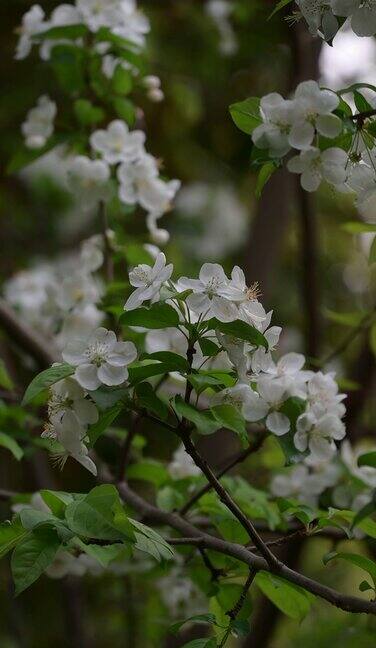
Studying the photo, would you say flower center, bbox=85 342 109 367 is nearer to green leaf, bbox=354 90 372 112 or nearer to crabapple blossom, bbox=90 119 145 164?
green leaf, bbox=354 90 372 112

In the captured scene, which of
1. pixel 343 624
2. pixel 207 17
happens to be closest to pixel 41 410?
pixel 343 624

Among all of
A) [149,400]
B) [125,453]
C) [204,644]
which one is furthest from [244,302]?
[125,453]

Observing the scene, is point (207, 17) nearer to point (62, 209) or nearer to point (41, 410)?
point (62, 209)

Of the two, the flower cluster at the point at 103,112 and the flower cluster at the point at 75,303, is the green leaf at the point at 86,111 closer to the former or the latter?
the flower cluster at the point at 103,112

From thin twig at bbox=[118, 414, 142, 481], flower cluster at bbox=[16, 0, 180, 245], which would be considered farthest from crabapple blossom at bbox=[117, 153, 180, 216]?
thin twig at bbox=[118, 414, 142, 481]

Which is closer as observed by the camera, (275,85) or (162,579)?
(162,579)

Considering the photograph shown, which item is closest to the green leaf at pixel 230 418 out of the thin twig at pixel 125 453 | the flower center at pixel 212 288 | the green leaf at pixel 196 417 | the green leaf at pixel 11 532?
the green leaf at pixel 196 417
